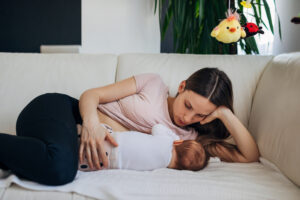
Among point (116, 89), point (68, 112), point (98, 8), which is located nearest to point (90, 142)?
point (68, 112)

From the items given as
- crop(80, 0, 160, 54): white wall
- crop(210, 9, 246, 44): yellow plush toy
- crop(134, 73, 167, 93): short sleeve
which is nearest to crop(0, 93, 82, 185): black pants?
crop(134, 73, 167, 93): short sleeve

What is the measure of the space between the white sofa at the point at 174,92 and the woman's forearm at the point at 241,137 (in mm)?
31

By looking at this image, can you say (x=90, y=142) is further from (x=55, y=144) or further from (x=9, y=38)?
(x=9, y=38)

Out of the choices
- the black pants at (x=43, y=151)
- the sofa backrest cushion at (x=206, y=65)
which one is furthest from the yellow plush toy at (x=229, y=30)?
the black pants at (x=43, y=151)

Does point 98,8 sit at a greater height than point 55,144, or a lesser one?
greater

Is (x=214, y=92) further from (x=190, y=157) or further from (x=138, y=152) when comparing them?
(x=138, y=152)

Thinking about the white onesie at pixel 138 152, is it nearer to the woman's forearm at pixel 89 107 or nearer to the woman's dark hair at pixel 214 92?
the woman's forearm at pixel 89 107

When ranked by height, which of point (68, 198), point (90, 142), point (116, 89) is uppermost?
point (116, 89)

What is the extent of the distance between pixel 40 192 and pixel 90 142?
0.79 feet

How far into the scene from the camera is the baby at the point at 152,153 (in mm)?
1111

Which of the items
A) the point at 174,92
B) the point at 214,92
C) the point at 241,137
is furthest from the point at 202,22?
the point at 241,137

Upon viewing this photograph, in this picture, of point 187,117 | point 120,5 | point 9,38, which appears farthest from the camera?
point 9,38

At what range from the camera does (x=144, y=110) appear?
1271mm

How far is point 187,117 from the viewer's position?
126 cm
